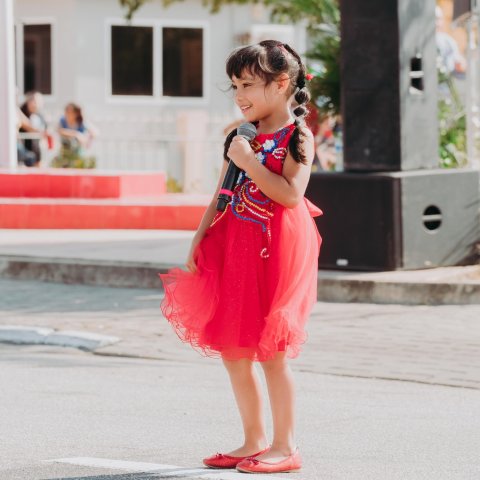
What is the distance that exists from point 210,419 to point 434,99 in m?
5.71

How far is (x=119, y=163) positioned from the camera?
2348 cm

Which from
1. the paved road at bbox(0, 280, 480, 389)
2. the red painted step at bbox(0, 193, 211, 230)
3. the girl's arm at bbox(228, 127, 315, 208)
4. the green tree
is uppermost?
the green tree

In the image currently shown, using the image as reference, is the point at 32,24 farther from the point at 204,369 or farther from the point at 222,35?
the point at 204,369

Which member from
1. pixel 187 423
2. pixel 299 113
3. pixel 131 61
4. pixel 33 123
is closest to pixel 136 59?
pixel 131 61

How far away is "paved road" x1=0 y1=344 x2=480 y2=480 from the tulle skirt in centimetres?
52

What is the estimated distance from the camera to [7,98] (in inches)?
722

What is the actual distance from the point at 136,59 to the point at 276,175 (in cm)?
2256

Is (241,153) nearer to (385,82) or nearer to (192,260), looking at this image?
(192,260)

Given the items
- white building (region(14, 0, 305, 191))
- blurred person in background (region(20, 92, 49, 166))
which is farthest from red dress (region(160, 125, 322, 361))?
white building (region(14, 0, 305, 191))

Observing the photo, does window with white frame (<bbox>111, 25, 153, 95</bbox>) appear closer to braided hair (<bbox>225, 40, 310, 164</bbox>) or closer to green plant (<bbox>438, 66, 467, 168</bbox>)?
green plant (<bbox>438, 66, 467, 168</bbox>)

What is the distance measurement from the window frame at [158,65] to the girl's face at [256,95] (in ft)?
72.0

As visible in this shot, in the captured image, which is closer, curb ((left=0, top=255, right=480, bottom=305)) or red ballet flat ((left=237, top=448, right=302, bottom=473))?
red ballet flat ((left=237, top=448, right=302, bottom=473))

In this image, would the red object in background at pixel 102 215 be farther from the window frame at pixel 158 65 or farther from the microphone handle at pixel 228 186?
the window frame at pixel 158 65

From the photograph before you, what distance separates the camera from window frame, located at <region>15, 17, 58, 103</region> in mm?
27219
